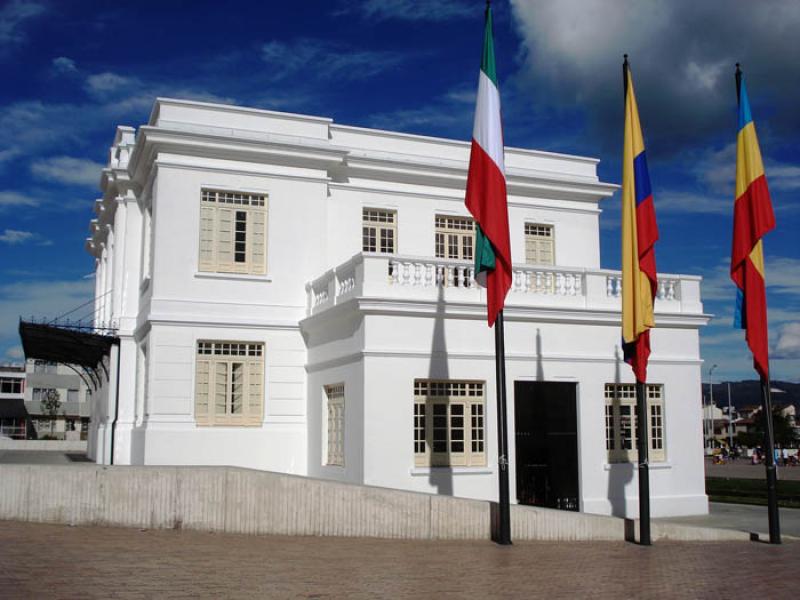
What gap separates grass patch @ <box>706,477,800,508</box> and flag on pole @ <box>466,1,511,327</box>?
12.0 m

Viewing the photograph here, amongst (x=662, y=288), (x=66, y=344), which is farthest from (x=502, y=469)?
(x=66, y=344)

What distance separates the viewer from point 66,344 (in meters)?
26.5

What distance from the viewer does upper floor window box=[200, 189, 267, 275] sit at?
2122 cm

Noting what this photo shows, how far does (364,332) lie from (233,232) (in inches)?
216

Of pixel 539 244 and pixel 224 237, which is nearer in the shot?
pixel 224 237

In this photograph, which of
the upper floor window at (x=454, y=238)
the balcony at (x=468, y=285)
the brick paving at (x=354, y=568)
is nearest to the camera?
the brick paving at (x=354, y=568)

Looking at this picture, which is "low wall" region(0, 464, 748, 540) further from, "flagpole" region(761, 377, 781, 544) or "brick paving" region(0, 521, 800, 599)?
"flagpole" region(761, 377, 781, 544)

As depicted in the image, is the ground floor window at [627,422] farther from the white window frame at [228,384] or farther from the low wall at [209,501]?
the white window frame at [228,384]

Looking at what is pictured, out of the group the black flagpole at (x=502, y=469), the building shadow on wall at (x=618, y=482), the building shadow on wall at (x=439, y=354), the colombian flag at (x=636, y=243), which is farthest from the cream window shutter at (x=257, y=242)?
the colombian flag at (x=636, y=243)

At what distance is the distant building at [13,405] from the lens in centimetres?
8038

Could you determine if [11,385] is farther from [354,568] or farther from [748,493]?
[354,568]

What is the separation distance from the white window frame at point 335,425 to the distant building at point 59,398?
66741mm

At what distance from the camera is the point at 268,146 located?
21469 millimetres

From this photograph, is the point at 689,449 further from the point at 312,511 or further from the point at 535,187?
the point at 312,511
